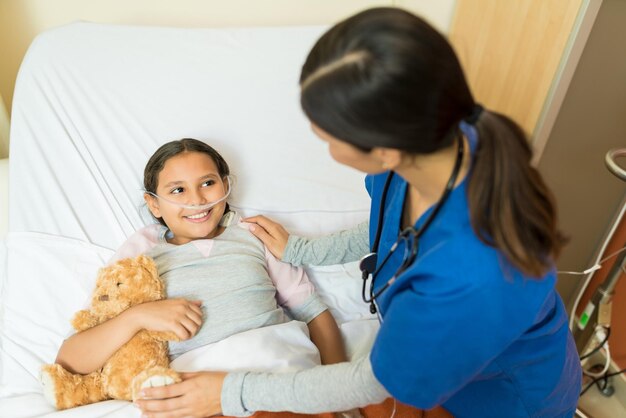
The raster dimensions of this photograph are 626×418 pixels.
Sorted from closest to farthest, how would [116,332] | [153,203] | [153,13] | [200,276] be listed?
[116,332]
[200,276]
[153,203]
[153,13]

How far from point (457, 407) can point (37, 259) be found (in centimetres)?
115

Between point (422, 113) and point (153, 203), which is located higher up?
point (422, 113)

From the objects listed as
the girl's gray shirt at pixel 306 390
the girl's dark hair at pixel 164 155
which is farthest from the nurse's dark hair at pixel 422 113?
the girl's dark hair at pixel 164 155

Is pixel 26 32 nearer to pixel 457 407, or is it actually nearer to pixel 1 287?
pixel 1 287

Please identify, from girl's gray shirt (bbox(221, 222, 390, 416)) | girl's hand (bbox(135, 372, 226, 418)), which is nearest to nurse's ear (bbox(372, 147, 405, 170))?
girl's gray shirt (bbox(221, 222, 390, 416))

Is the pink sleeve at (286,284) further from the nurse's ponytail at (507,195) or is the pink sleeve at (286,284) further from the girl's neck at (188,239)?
the nurse's ponytail at (507,195)

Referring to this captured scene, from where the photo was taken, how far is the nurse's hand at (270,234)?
4.35ft

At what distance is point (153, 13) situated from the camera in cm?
180

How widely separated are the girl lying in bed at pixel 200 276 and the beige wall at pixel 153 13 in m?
0.76

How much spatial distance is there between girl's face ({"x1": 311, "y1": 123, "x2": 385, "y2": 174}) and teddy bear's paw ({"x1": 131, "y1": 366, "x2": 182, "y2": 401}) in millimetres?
582

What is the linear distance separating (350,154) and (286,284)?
673 mm

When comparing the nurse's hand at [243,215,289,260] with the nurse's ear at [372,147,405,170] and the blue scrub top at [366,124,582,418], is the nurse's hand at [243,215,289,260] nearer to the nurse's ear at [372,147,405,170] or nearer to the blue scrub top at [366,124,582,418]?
the blue scrub top at [366,124,582,418]

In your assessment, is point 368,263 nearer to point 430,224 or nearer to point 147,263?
point 430,224

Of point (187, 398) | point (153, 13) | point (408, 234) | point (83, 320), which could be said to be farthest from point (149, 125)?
point (408, 234)
